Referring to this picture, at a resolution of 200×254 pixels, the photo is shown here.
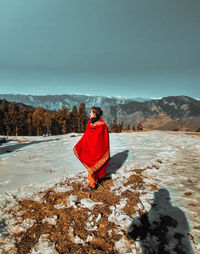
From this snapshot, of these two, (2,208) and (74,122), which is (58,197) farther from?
(74,122)

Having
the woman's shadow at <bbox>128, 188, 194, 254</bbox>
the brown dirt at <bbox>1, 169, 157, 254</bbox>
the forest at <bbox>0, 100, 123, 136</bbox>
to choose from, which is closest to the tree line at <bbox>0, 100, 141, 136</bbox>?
the forest at <bbox>0, 100, 123, 136</bbox>

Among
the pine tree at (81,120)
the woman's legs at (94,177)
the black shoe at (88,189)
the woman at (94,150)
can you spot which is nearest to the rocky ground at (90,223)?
the black shoe at (88,189)

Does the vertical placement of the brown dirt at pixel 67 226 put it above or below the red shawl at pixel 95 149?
below

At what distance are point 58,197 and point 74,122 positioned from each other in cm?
5987

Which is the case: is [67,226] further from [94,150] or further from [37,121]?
[37,121]

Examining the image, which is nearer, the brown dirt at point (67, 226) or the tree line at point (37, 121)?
the brown dirt at point (67, 226)

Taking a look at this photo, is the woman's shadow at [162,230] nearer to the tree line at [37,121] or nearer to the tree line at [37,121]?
the tree line at [37,121]

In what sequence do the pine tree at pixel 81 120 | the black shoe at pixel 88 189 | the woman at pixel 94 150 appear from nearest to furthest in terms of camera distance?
the black shoe at pixel 88 189, the woman at pixel 94 150, the pine tree at pixel 81 120

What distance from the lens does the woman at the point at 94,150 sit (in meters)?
4.14

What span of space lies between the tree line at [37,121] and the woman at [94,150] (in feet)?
149

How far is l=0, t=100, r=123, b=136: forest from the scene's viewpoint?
4916 centimetres

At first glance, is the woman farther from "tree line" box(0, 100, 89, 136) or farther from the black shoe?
"tree line" box(0, 100, 89, 136)

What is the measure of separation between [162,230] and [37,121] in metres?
57.1

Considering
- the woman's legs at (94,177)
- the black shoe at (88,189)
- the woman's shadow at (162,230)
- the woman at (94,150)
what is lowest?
the black shoe at (88,189)
